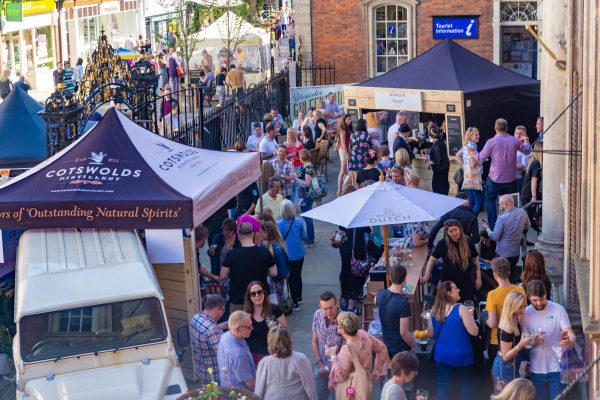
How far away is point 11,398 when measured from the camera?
10.5 m

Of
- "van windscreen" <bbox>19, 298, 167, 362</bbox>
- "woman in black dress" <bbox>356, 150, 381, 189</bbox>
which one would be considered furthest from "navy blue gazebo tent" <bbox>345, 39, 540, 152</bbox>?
"van windscreen" <bbox>19, 298, 167, 362</bbox>

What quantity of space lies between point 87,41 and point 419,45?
2797 centimetres

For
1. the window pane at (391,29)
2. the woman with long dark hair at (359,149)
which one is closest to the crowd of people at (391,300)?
the woman with long dark hair at (359,149)

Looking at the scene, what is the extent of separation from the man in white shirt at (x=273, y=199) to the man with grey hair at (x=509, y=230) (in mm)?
2833

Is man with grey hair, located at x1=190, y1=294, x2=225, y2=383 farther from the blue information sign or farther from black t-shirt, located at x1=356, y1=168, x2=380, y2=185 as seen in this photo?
the blue information sign

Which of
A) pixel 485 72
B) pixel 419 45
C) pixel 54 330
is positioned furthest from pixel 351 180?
pixel 419 45

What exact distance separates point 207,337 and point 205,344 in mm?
81

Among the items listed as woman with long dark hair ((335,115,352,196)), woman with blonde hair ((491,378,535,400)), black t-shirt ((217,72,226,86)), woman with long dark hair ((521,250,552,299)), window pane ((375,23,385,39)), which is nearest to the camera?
woman with blonde hair ((491,378,535,400))

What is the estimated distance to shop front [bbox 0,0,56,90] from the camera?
150 ft

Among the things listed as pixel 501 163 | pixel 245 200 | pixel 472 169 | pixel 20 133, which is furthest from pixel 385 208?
pixel 20 133

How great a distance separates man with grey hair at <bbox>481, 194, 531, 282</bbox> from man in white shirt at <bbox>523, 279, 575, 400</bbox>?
363cm

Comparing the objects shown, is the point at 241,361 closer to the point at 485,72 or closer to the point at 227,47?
the point at 485,72

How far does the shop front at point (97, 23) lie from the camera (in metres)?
52.3

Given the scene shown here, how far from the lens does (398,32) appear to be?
30.6 metres
